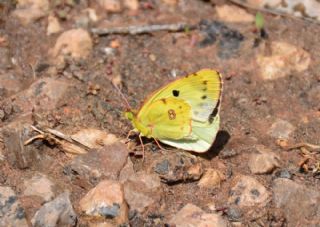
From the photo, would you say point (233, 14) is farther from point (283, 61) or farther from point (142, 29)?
point (142, 29)

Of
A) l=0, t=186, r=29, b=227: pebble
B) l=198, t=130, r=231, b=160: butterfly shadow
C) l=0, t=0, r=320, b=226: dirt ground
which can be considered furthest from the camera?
l=198, t=130, r=231, b=160: butterfly shadow

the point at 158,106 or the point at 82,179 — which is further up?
the point at 158,106


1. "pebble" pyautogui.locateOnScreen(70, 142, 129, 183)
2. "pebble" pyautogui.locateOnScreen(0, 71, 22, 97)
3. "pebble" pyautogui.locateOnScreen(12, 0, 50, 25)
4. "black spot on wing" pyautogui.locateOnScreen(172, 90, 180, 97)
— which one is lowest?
"pebble" pyautogui.locateOnScreen(70, 142, 129, 183)

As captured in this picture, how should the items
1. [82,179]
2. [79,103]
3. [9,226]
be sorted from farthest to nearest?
[79,103] → [82,179] → [9,226]

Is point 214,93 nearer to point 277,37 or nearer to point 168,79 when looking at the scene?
point 168,79

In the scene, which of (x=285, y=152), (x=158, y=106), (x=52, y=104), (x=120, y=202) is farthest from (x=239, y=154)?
(x=52, y=104)

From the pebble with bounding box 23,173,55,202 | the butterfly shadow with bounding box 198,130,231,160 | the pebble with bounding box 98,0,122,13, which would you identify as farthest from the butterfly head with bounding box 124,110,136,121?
the pebble with bounding box 98,0,122,13

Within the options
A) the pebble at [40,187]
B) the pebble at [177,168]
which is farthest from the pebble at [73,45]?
the pebble at [177,168]

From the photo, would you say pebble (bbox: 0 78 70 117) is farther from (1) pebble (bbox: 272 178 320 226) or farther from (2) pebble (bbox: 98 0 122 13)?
(1) pebble (bbox: 272 178 320 226)

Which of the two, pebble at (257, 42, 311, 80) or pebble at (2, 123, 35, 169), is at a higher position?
pebble at (257, 42, 311, 80)
